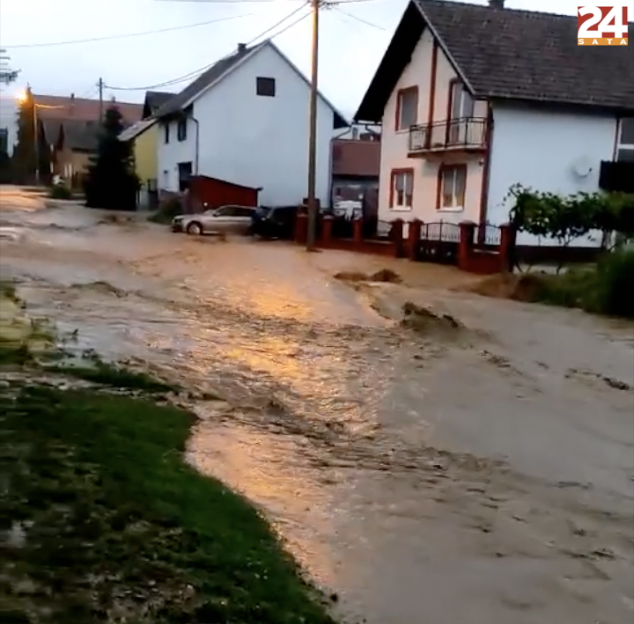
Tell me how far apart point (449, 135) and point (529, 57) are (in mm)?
3284

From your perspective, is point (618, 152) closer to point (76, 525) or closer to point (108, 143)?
point (76, 525)

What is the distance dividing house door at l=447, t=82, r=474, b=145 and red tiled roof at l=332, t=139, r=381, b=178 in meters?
21.2

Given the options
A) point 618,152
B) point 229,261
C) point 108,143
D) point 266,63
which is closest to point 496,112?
point 618,152

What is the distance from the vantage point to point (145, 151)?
198ft

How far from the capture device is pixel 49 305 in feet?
43.2

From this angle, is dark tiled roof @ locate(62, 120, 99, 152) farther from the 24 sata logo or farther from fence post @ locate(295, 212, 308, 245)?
the 24 sata logo

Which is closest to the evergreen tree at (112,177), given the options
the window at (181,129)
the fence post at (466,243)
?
the window at (181,129)

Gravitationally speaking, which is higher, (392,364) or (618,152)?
(618,152)

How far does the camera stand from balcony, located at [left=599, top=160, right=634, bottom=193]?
26.7m

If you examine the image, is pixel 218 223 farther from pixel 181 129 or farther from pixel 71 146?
pixel 71 146

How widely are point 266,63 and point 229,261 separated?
917 inches

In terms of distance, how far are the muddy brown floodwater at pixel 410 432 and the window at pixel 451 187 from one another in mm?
11563

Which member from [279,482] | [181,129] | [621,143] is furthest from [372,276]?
[181,129]

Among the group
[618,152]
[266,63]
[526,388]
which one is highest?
[266,63]
